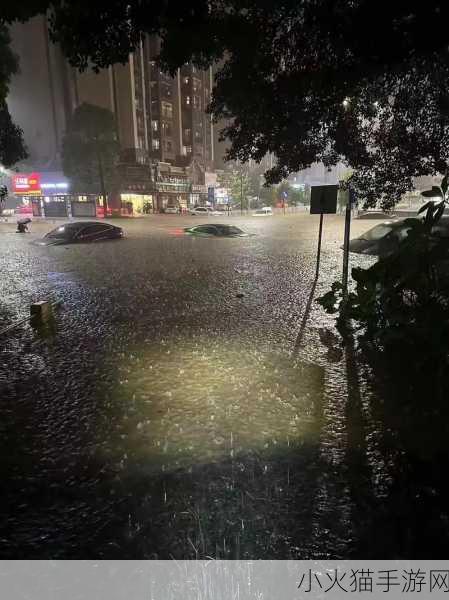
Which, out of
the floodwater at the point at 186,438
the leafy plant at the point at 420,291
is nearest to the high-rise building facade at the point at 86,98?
the floodwater at the point at 186,438

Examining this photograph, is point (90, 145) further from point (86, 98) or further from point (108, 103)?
point (86, 98)

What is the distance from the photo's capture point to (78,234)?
22172 mm

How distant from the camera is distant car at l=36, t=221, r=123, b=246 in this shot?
21569 millimetres

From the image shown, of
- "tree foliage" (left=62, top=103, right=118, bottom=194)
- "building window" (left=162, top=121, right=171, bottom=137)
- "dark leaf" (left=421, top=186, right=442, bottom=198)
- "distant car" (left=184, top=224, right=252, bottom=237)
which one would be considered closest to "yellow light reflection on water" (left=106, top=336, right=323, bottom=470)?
"dark leaf" (left=421, top=186, right=442, bottom=198)

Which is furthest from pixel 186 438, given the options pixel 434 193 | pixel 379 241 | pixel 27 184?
pixel 27 184

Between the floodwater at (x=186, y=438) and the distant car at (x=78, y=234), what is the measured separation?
14827mm

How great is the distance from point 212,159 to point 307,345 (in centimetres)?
→ 10615

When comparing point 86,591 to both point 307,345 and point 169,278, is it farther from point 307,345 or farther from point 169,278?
point 169,278

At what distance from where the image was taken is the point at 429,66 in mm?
6453

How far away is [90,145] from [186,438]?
179 feet

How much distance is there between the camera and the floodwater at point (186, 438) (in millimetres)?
2535

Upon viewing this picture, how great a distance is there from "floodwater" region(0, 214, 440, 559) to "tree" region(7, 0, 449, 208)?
3415 mm

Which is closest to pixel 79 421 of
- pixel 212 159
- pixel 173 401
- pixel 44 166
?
pixel 173 401

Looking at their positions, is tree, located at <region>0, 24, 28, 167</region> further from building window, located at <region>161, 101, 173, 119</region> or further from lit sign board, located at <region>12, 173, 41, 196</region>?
building window, located at <region>161, 101, 173, 119</region>
